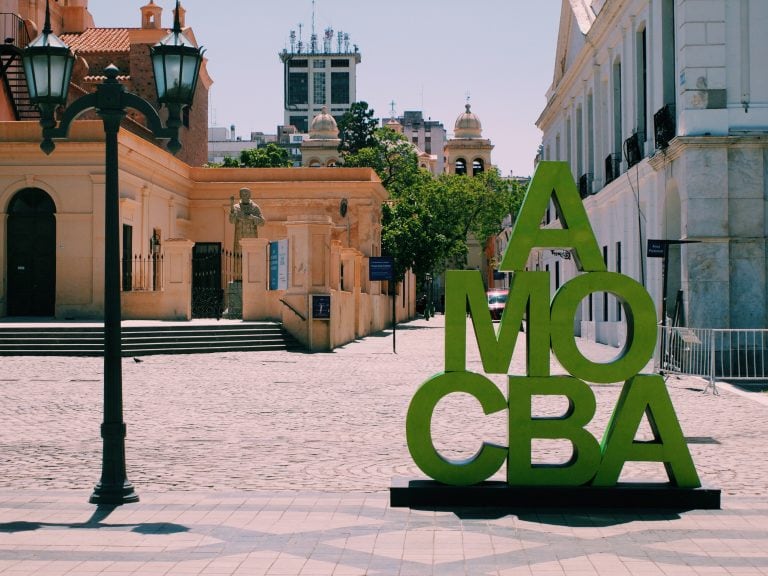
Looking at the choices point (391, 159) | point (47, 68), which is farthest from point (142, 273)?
point (391, 159)

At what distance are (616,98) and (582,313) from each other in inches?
328

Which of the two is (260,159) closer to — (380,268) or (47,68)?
(380,268)

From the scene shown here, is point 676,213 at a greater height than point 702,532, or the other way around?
point 676,213

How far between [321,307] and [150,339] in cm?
470

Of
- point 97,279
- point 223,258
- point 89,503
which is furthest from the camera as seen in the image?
point 223,258

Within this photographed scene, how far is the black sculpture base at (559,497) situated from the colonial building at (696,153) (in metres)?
11.7

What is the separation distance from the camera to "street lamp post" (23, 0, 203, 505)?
829 centimetres

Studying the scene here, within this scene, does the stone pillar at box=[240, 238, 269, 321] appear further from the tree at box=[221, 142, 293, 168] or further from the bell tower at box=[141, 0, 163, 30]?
the tree at box=[221, 142, 293, 168]

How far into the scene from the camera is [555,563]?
6352mm

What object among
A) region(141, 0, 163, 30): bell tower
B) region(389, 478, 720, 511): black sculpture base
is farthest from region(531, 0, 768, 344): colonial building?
region(141, 0, 163, 30): bell tower

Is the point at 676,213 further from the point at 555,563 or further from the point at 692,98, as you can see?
the point at 555,563

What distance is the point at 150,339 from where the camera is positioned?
83.4 ft

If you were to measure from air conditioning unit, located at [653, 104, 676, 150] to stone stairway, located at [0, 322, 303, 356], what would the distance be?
36.1 feet

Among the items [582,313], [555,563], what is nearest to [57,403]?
[555,563]
